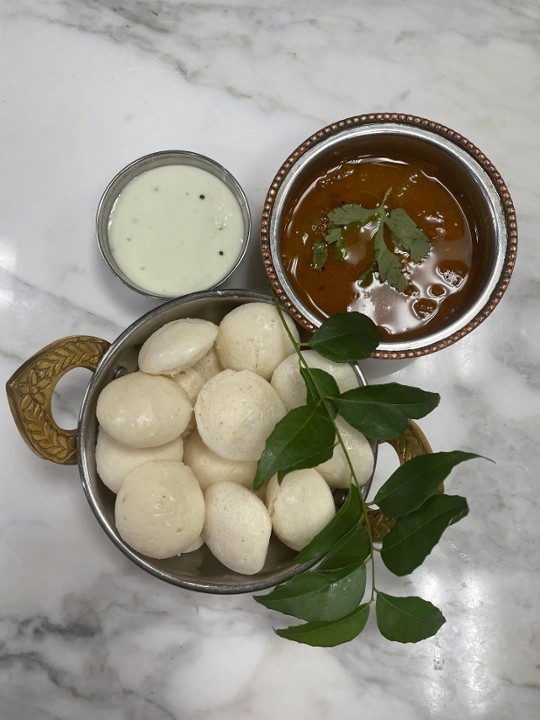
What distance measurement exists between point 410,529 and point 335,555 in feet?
0.33

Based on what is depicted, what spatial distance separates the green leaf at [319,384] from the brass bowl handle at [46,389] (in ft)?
1.07

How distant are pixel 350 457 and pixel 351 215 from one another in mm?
353

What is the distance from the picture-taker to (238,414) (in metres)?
0.99

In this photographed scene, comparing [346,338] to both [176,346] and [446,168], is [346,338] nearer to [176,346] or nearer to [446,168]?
[176,346]

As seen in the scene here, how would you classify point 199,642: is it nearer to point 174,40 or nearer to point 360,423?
point 360,423

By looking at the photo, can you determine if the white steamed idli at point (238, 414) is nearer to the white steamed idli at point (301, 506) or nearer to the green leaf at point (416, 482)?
the white steamed idli at point (301, 506)

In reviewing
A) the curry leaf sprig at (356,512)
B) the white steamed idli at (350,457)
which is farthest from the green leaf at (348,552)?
the white steamed idli at (350,457)

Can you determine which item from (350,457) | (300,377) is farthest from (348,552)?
(300,377)

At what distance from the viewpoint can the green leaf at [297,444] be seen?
33.7 inches

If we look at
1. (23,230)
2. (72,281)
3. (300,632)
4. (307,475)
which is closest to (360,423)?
(307,475)

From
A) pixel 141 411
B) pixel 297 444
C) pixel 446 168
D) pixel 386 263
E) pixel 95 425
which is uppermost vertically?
pixel 446 168

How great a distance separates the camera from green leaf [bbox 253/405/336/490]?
86 cm

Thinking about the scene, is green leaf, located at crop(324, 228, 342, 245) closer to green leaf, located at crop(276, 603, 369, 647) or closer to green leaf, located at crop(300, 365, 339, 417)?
green leaf, located at crop(300, 365, 339, 417)

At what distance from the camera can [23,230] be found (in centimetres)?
127
